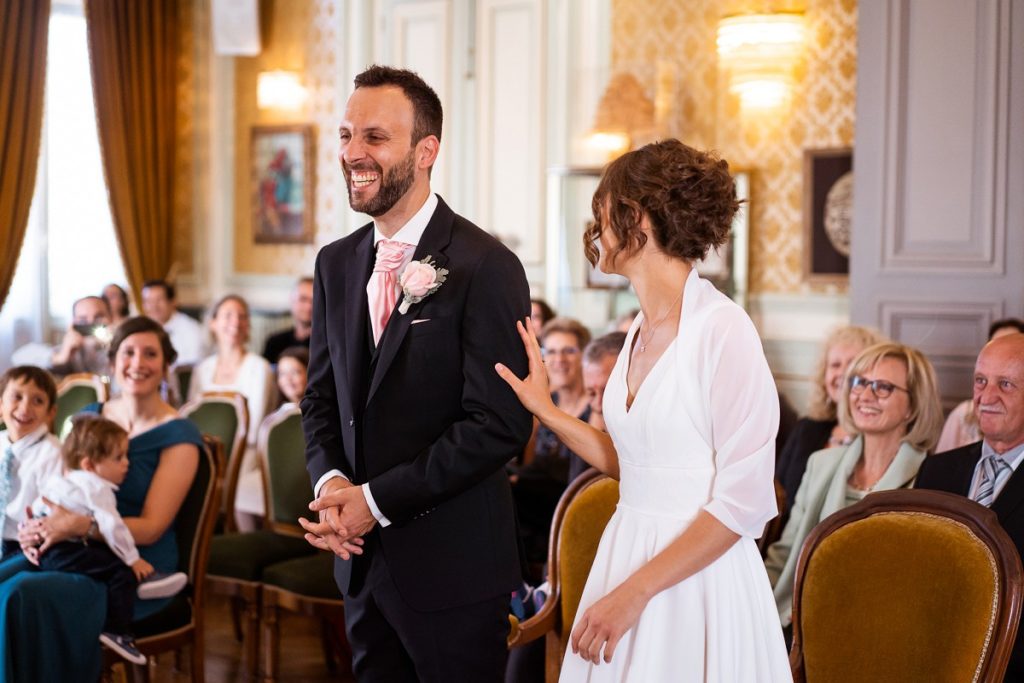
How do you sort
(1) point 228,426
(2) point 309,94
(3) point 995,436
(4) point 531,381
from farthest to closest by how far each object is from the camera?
(2) point 309,94, (1) point 228,426, (3) point 995,436, (4) point 531,381

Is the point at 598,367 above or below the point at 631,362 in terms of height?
below

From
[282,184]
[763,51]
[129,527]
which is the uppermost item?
[763,51]

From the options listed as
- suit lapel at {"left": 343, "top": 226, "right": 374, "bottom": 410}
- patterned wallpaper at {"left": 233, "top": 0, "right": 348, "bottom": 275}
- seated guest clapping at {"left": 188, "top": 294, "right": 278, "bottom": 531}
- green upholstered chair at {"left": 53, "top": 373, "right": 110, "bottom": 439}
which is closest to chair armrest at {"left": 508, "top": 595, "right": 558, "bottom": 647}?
suit lapel at {"left": 343, "top": 226, "right": 374, "bottom": 410}

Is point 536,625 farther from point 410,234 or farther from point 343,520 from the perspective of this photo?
point 410,234

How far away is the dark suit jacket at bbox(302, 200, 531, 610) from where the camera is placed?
2.15 meters

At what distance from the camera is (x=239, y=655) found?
4828 millimetres

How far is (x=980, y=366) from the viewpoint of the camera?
9.62 feet

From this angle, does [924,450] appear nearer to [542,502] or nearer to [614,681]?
[542,502]

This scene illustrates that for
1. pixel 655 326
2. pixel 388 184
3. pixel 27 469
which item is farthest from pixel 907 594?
pixel 27 469

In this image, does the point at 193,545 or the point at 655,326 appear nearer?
the point at 655,326

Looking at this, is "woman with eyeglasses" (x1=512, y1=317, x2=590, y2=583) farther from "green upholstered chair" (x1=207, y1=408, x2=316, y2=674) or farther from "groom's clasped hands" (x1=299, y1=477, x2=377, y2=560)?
"groom's clasped hands" (x1=299, y1=477, x2=377, y2=560)

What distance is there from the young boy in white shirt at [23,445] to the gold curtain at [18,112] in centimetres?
433

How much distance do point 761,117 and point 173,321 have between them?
157 inches

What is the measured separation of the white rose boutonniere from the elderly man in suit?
1416 millimetres
